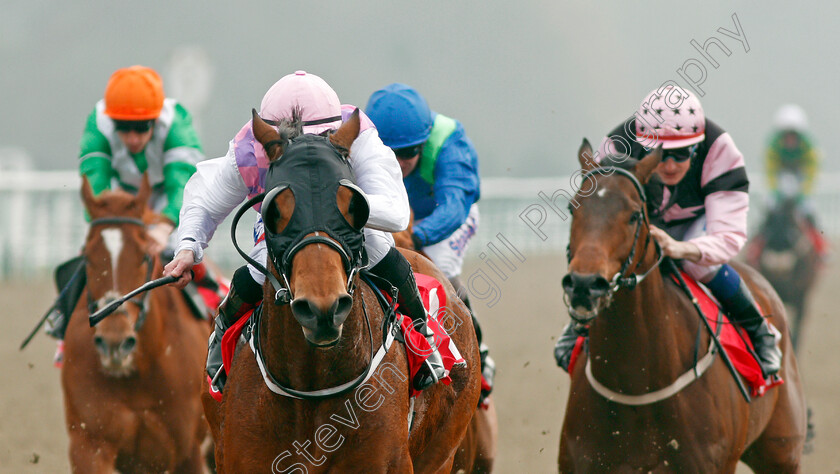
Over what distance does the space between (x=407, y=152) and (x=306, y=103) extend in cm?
174

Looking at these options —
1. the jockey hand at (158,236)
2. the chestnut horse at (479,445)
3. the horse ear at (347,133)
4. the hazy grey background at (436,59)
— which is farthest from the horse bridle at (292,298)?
the hazy grey background at (436,59)

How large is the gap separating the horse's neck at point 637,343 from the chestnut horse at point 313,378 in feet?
4.27

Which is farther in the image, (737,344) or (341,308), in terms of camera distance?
(737,344)

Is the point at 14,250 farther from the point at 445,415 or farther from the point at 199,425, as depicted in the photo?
the point at 445,415

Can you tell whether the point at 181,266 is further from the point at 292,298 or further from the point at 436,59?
A: the point at 436,59

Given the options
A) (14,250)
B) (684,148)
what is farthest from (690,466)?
(14,250)

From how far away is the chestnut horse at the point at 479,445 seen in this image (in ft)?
14.9

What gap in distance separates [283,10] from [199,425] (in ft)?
78.8

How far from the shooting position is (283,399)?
9.05 feet

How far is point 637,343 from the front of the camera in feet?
13.4

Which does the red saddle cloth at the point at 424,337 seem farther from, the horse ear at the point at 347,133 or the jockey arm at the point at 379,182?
the horse ear at the point at 347,133

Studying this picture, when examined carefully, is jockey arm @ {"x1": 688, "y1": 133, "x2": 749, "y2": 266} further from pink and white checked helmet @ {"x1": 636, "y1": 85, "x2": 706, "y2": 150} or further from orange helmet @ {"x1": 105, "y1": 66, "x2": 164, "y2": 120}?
orange helmet @ {"x1": 105, "y1": 66, "x2": 164, "y2": 120}

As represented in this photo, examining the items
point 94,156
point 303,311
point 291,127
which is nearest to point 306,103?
point 291,127

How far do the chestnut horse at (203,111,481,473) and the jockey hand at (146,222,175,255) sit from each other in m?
1.82
